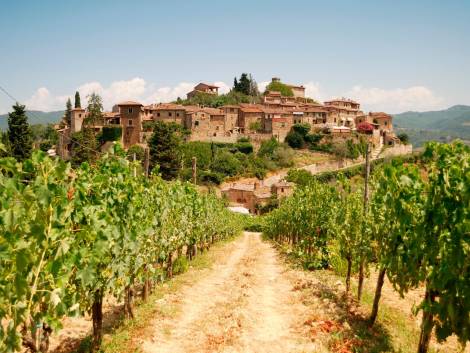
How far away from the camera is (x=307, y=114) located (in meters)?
85.9

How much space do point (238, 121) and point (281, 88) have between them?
2995 cm

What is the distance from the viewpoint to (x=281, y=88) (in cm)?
10900

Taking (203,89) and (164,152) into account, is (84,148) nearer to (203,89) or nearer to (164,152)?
(164,152)

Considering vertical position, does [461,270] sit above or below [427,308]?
above

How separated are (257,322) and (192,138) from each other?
2641 inches

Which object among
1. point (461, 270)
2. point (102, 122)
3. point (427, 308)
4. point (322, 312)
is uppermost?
point (102, 122)

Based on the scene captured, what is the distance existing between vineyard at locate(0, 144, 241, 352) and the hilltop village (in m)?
60.3

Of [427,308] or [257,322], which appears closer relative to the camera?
[427,308]

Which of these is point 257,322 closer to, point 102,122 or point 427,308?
point 427,308

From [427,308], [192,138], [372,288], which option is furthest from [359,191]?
[192,138]

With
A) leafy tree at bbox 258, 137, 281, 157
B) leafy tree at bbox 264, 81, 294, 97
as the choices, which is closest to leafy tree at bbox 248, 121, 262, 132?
leafy tree at bbox 258, 137, 281, 157

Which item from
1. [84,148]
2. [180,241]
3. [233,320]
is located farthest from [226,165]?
[233,320]

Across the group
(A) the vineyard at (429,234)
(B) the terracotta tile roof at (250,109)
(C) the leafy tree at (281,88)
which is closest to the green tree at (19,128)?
(A) the vineyard at (429,234)

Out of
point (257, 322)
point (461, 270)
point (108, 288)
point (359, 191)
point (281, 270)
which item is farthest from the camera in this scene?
point (281, 270)
